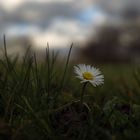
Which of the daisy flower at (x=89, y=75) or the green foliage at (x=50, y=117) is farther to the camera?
the daisy flower at (x=89, y=75)

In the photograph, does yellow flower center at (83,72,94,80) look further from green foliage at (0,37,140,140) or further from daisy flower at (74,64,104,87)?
green foliage at (0,37,140,140)

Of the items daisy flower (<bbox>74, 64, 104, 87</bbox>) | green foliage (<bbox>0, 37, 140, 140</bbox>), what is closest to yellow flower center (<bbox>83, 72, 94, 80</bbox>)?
daisy flower (<bbox>74, 64, 104, 87</bbox>)

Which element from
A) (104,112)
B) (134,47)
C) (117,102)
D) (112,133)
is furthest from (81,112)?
(134,47)

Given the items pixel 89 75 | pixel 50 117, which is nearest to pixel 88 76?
pixel 89 75

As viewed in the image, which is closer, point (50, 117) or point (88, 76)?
point (50, 117)

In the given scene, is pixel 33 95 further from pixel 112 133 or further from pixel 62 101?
pixel 112 133

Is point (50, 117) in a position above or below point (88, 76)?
below

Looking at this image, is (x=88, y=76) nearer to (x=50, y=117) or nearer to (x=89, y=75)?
(x=89, y=75)

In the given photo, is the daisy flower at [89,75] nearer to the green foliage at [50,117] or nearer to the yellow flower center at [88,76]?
the yellow flower center at [88,76]

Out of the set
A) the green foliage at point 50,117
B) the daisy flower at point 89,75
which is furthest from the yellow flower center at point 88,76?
the green foliage at point 50,117
